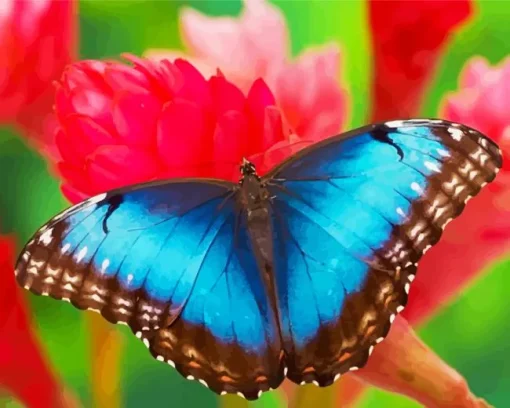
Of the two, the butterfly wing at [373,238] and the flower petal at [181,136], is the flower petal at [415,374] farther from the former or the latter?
the flower petal at [181,136]

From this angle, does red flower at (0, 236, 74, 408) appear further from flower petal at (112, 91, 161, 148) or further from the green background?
flower petal at (112, 91, 161, 148)

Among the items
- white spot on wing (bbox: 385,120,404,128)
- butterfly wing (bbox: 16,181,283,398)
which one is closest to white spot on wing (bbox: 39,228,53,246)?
butterfly wing (bbox: 16,181,283,398)

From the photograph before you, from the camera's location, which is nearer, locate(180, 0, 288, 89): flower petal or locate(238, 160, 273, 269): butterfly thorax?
locate(238, 160, 273, 269): butterfly thorax

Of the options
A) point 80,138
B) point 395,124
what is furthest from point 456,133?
point 80,138

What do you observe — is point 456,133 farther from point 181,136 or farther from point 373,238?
point 181,136

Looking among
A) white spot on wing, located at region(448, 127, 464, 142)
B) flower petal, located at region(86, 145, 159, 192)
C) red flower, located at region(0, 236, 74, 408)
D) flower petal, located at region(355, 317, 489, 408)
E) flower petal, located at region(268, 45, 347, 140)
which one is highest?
white spot on wing, located at region(448, 127, 464, 142)

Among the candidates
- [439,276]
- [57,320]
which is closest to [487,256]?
[439,276]
